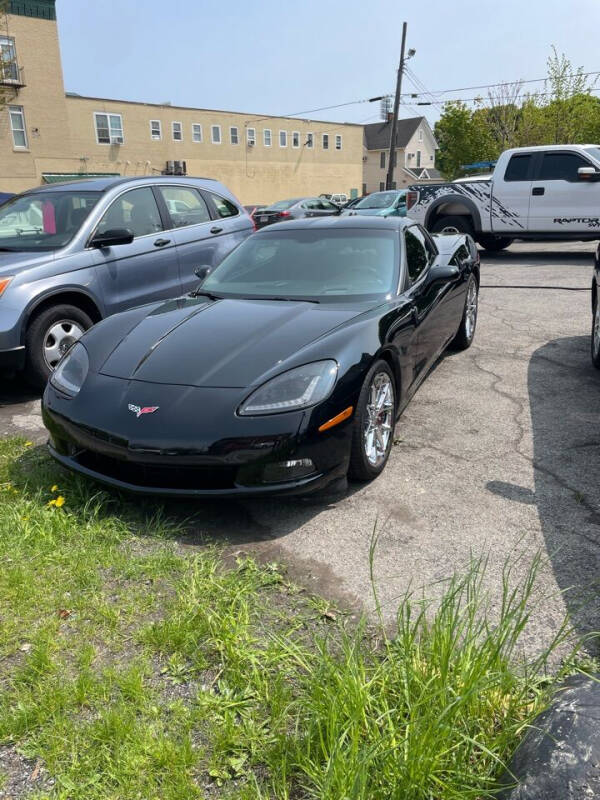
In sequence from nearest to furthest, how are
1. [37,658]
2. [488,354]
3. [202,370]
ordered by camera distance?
[37,658]
[202,370]
[488,354]

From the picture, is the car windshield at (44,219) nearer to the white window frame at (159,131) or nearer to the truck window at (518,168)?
the truck window at (518,168)

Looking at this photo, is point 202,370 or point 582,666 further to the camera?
point 202,370

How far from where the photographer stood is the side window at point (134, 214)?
6070 millimetres

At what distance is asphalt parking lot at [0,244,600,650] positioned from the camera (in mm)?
2875

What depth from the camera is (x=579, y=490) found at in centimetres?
362

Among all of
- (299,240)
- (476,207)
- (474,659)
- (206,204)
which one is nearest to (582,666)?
(474,659)

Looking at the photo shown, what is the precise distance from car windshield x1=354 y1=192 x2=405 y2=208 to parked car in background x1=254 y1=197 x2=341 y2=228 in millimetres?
1114

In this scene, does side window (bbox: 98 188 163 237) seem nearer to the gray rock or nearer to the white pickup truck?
the gray rock

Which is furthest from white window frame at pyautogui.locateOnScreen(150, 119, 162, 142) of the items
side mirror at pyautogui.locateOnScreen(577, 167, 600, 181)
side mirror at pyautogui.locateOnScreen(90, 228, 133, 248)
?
side mirror at pyautogui.locateOnScreen(90, 228, 133, 248)

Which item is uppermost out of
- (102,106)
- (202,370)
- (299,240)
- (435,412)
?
Answer: (102,106)

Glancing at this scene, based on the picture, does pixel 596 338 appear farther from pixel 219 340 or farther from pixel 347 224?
pixel 219 340

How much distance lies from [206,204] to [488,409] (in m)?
3.96

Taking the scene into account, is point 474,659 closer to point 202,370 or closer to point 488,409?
point 202,370

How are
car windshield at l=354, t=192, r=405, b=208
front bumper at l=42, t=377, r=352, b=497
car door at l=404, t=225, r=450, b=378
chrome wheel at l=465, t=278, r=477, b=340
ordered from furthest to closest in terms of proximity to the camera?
car windshield at l=354, t=192, r=405, b=208 → chrome wheel at l=465, t=278, r=477, b=340 → car door at l=404, t=225, r=450, b=378 → front bumper at l=42, t=377, r=352, b=497
